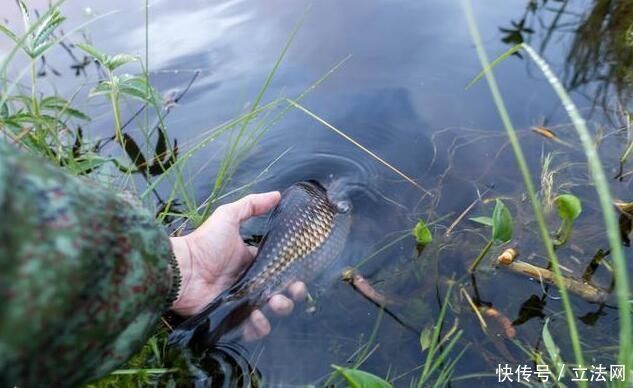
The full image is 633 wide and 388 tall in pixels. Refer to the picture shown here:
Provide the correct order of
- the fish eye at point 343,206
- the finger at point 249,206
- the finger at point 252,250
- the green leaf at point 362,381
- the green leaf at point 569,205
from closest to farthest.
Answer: the green leaf at point 362,381, the green leaf at point 569,205, the finger at point 249,206, the finger at point 252,250, the fish eye at point 343,206

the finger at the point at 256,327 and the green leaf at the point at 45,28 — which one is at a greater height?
the green leaf at the point at 45,28

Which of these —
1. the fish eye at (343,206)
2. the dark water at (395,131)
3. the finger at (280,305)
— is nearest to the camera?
the dark water at (395,131)

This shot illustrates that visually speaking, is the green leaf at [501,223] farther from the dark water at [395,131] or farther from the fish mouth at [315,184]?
the fish mouth at [315,184]

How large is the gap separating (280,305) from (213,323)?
0.33 metres

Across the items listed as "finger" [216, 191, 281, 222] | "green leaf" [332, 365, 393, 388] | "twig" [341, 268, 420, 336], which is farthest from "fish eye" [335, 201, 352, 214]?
"green leaf" [332, 365, 393, 388]

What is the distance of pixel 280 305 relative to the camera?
2.30m

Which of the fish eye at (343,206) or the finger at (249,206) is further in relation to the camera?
the fish eye at (343,206)

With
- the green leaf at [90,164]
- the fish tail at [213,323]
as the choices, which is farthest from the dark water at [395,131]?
the green leaf at [90,164]

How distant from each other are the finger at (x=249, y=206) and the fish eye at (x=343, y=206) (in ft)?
1.27

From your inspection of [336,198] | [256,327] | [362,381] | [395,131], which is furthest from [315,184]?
[362,381]

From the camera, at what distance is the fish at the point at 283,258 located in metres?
2.11

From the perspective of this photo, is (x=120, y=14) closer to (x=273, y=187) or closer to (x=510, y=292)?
(x=273, y=187)

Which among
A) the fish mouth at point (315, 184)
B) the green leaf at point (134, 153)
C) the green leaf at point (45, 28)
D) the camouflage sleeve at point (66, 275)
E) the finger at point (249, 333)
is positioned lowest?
the finger at point (249, 333)

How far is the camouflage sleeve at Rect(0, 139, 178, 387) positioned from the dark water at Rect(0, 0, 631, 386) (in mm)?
985
